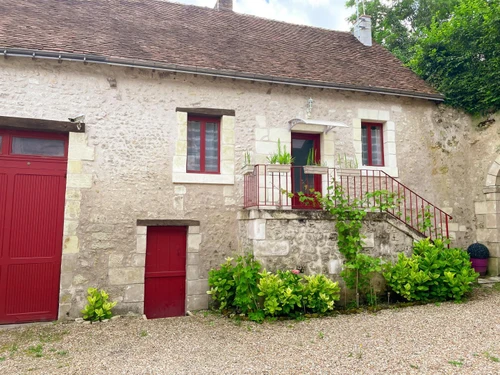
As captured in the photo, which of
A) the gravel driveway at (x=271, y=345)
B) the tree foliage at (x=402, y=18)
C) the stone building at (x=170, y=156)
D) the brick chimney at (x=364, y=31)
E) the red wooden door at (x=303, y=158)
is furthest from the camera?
the tree foliage at (x=402, y=18)

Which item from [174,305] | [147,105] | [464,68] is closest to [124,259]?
[174,305]

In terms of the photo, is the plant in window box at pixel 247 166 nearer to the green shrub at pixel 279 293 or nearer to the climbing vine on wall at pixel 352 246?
the climbing vine on wall at pixel 352 246

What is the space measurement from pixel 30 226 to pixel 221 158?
3.15 m

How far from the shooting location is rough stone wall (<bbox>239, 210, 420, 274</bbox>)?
529 cm

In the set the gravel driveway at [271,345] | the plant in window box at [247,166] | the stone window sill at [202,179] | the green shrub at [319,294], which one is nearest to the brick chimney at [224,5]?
the plant in window box at [247,166]

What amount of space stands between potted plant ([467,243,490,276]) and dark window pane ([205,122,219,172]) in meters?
5.46

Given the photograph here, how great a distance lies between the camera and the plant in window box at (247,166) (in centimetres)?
594

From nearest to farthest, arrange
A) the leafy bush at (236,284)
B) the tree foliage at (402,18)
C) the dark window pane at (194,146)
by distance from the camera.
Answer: the leafy bush at (236,284) → the dark window pane at (194,146) → the tree foliage at (402,18)

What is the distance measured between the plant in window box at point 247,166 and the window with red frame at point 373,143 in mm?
2518

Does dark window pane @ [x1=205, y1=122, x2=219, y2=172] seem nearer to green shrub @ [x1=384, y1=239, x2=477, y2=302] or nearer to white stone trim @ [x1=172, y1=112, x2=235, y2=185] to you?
white stone trim @ [x1=172, y1=112, x2=235, y2=185]

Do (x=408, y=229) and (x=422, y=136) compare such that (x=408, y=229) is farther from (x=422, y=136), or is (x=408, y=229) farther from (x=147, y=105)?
(x=147, y=105)

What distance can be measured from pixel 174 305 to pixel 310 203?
2.95 metres

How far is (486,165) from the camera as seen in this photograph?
24.4 feet

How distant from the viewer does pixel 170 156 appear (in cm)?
605
